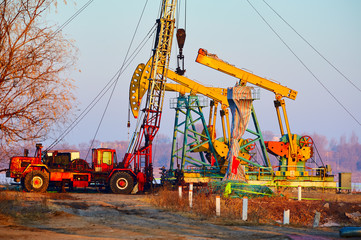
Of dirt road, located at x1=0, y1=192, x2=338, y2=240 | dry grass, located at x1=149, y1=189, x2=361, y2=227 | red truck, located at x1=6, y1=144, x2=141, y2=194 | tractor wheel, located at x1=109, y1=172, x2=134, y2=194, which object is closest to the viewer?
dirt road, located at x1=0, y1=192, x2=338, y2=240

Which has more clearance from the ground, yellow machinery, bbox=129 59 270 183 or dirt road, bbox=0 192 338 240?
yellow machinery, bbox=129 59 270 183

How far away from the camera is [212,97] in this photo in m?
41.9

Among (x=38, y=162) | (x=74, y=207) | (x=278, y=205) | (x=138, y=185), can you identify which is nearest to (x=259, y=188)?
(x=278, y=205)

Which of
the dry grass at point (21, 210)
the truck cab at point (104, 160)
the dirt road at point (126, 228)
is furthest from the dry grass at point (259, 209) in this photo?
the truck cab at point (104, 160)

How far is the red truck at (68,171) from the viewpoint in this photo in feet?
95.6

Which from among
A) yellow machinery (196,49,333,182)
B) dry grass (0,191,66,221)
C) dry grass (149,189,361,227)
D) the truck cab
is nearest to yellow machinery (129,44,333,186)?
yellow machinery (196,49,333,182)

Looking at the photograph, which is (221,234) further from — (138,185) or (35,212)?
(138,185)

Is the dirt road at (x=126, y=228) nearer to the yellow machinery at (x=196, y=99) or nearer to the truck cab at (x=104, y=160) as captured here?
the truck cab at (x=104, y=160)

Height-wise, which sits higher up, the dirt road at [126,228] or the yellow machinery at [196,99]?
the yellow machinery at [196,99]

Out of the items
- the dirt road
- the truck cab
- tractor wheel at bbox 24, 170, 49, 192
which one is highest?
the truck cab

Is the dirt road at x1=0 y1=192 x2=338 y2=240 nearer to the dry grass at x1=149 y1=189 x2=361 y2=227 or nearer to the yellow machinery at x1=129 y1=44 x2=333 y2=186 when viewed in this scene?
the dry grass at x1=149 y1=189 x2=361 y2=227

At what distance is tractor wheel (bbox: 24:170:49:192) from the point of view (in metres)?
28.8

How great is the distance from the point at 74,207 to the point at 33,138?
21.3ft

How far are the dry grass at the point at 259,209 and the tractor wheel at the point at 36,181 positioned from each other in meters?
7.90
